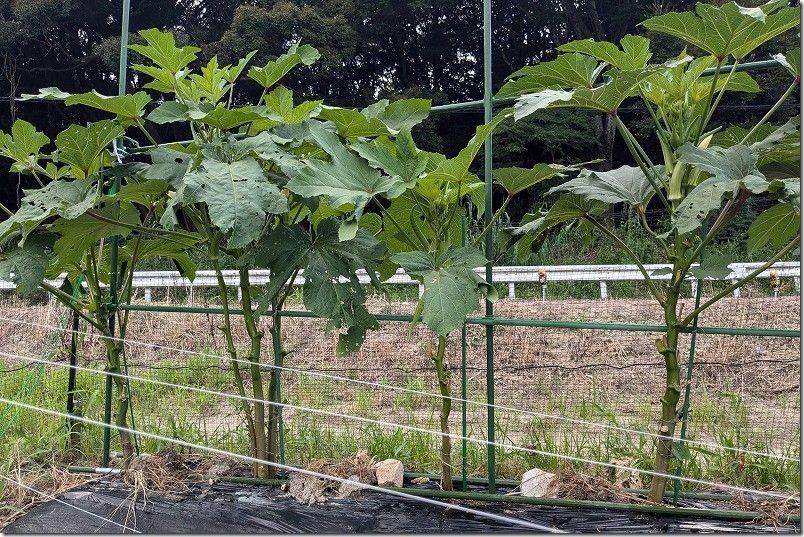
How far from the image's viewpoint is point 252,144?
233cm

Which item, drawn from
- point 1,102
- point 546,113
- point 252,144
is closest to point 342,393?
point 252,144

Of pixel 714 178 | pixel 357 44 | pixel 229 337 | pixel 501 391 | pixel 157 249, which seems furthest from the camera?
pixel 357 44

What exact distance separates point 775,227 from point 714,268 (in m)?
0.38

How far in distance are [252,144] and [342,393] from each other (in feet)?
8.70

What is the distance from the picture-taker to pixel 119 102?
97.7 inches

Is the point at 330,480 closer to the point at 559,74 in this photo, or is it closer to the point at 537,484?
the point at 537,484

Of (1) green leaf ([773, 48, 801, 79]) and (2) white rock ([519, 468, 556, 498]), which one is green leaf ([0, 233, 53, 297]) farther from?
(1) green leaf ([773, 48, 801, 79])

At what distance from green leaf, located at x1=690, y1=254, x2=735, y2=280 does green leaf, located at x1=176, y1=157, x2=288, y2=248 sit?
1314 millimetres

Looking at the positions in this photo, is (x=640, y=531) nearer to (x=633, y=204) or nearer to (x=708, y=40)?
(x=633, y=204)

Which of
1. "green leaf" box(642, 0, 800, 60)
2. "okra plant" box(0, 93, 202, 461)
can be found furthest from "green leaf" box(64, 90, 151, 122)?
"green leaf" box(642, 0, 800, 60)

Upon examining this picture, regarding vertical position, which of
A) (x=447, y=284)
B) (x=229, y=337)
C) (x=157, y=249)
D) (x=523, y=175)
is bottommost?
(x=229, y=337)

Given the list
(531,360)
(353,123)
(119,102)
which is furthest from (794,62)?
(531,360)

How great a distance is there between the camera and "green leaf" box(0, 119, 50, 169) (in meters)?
2.60

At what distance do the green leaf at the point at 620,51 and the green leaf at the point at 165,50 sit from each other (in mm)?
1313
